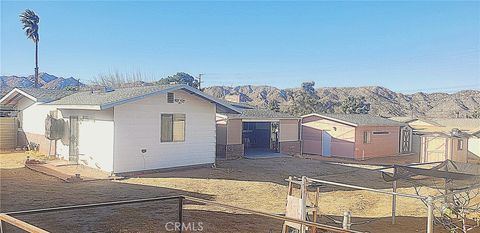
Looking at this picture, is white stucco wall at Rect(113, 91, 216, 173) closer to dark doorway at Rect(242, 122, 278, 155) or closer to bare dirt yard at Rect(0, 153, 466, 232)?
bare dirt yard at Rect(0, 153, 466, 232)

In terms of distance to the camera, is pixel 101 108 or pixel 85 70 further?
pixel 85 70

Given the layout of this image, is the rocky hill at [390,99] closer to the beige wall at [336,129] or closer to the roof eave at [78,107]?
the beige wall at [336,129]

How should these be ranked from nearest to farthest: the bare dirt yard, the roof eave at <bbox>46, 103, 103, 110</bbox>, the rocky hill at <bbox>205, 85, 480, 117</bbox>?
the bare dirt yard
the roof eave at <bbox>46, 103, 103, 110</bbox>
the rocky hill at <bbox>205, 85, 480, 117</bbox>

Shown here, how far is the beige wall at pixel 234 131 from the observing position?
64.6ft

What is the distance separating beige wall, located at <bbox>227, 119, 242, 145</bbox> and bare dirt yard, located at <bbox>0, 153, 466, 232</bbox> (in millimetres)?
3787

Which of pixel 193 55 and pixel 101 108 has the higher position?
pixel 193 55

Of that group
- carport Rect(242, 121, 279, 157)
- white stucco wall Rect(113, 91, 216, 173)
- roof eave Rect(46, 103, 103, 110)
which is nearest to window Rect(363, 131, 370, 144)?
carport Rect(242, 121, 279, 157)

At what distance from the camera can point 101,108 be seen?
12836mm

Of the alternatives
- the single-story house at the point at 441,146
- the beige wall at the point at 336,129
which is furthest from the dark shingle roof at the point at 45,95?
the single-story house at the point at 441,146

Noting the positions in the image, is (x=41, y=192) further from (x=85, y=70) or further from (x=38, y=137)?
(x=85, y=70)

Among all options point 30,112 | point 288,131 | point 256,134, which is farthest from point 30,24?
point 288,131

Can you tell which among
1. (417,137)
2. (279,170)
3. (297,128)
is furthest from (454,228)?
(417,137)

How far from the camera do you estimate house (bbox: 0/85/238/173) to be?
13.3 m

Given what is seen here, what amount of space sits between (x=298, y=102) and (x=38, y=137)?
1131 inches
